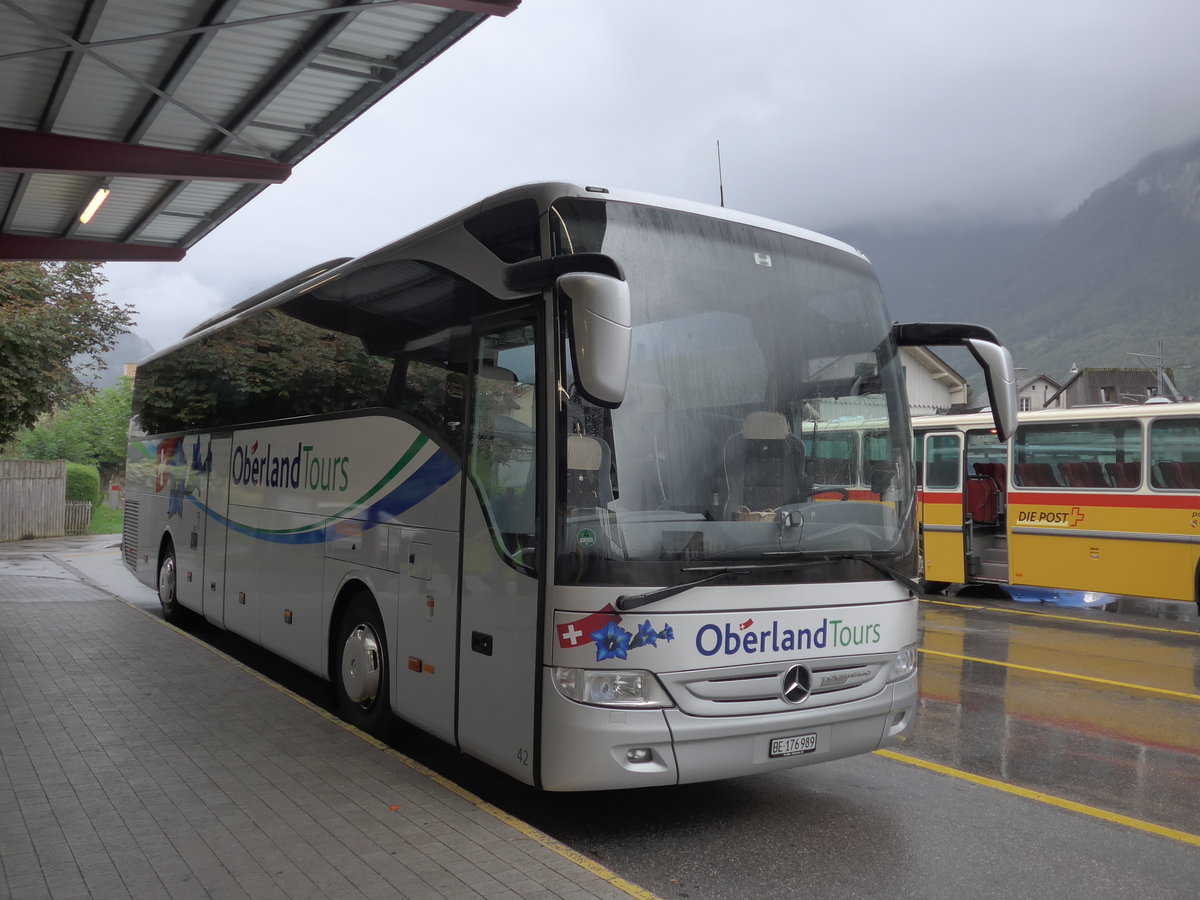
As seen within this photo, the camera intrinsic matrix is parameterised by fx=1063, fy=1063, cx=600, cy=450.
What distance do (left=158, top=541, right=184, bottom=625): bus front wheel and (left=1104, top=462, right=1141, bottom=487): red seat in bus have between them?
11.8 metres

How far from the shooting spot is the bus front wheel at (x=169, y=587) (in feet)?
40.5

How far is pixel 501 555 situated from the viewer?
5.46 meters

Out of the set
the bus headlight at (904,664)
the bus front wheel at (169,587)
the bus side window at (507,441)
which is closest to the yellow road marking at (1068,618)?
the bus headlight at (904,664)

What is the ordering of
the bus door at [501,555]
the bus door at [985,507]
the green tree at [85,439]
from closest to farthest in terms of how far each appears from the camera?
the bus door at [501,555] → the bus door at [985,507] → the green tree at [85,439]

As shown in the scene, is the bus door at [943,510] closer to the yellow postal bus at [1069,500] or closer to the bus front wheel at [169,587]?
the yellow postal bus at [1069,500]

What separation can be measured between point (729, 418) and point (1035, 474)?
11.1 metres

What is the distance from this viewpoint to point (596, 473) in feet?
16.5

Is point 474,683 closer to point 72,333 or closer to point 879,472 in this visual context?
point 879,472

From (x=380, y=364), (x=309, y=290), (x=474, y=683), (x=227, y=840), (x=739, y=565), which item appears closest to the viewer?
(x=227, y=840)

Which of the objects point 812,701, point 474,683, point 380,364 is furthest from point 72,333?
point 812,701

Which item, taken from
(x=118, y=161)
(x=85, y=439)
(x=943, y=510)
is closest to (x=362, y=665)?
(x=118, y=161)

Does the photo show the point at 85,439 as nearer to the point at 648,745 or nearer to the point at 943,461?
the point at 943,461

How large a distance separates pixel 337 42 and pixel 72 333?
1244 cm

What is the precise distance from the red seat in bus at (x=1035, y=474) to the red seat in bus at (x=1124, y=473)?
823 millimetres
